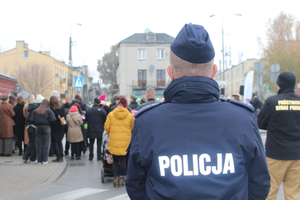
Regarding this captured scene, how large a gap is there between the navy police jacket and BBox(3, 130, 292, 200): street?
4377 millimetres

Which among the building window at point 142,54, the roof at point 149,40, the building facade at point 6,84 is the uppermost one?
the roof at point 149,40

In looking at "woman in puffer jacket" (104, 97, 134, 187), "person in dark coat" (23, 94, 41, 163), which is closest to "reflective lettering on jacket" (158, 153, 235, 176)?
"woman in puffer jacket" (104, 97, 134, 187)

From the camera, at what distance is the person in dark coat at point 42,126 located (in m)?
8.48

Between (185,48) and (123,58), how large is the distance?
4476cm

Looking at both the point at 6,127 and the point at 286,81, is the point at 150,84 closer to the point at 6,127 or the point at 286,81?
the point at 6,127

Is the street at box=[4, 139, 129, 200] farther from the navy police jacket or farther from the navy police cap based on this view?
the navy police cap

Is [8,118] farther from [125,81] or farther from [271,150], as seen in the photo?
[125,81]

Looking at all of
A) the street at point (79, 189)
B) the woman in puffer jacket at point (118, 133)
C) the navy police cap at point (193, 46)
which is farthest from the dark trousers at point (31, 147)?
the navy police cap at point (193, 46)

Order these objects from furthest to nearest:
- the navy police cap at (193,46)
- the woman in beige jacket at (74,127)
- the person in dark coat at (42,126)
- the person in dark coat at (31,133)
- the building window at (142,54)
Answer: the building window at (142,54) < the woman in beige jacket at (74,127) < the person in dark coat at (31,133) < the person in dark coat at (42,126) < the navy police cap at (193,46)

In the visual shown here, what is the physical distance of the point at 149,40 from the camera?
47156 millimetres

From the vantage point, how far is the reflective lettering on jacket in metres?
1.54

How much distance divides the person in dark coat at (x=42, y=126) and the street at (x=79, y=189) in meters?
1.00

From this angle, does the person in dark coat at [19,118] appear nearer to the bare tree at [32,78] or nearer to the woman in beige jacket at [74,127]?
the woman in beige jacket at [74,127]

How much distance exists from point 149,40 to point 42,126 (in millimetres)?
40267
